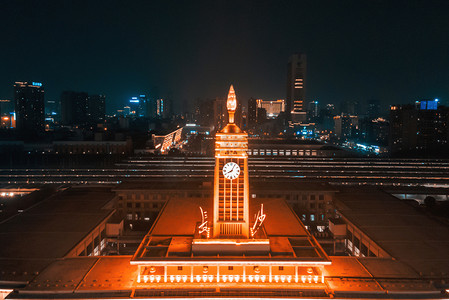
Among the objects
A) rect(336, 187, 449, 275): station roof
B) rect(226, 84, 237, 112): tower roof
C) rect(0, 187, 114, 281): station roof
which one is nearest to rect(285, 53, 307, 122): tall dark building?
rect(336, 187, 449, 275): station roof

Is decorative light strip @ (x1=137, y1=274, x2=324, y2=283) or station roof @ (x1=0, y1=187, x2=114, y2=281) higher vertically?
station roof @ (x1=0, y1=187, x2=114, y2=281)

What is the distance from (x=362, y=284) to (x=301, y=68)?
611 ft

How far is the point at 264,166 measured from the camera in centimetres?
5481

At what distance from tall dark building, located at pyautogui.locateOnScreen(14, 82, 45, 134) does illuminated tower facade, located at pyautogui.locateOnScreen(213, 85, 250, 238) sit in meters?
155

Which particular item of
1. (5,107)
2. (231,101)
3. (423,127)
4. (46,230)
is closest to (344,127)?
(423,127)

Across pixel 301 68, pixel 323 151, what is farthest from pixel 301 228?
pixel 301 68

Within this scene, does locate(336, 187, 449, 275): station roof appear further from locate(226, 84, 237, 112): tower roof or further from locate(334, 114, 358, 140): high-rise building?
locate(334, 114, 358, 140): high-rise building

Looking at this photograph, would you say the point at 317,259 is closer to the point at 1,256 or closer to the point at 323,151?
the point at 1,256

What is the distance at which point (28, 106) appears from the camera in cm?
15688

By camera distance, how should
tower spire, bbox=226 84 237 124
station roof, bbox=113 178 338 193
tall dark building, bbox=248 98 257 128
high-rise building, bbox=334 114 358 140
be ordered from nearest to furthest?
1. tower spire, bbox=226 84 237 124
2. station roof, bbox=113 178 338 193
3. high-rise building, bbox=334 114 358 140
4. tall dark building, bbox=248 98 257 128

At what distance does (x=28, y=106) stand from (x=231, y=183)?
161m

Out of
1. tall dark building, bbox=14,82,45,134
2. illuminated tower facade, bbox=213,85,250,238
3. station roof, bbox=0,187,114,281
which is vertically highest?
tall dark building, bbox=14,82,45,134

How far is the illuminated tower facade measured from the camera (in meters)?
21.7

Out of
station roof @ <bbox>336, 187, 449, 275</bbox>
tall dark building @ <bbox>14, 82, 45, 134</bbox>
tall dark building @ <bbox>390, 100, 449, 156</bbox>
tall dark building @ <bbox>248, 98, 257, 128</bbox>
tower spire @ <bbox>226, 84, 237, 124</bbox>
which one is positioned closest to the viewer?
tower spire @ <bbox>226, 84, 237, 124</bbox>
